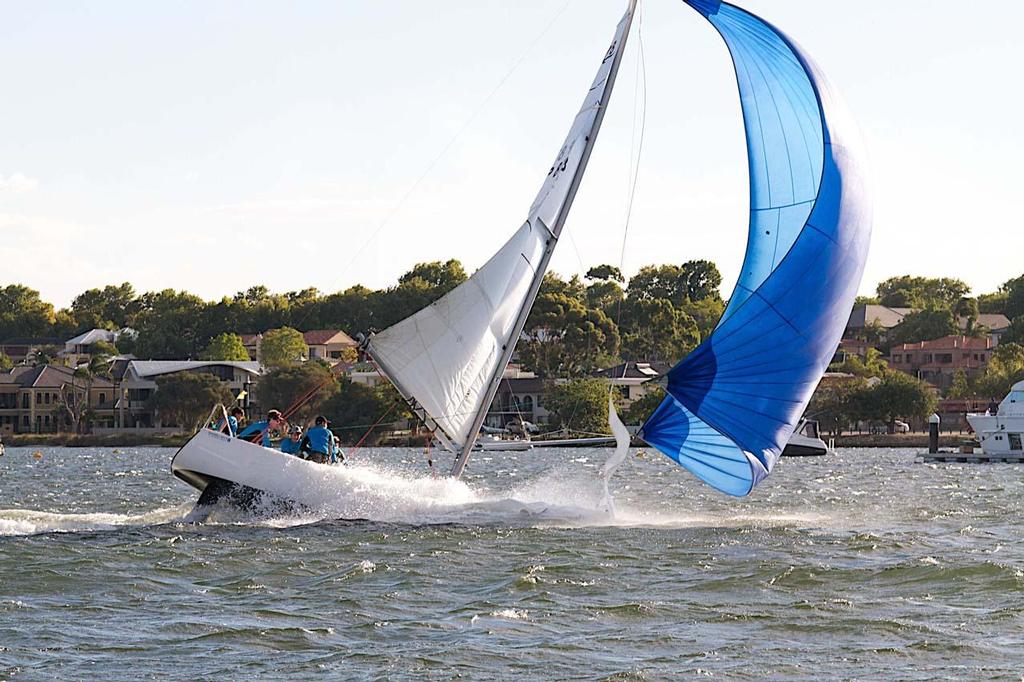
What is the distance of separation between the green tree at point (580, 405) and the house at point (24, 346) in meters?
53.7

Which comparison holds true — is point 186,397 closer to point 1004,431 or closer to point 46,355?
point 46,355

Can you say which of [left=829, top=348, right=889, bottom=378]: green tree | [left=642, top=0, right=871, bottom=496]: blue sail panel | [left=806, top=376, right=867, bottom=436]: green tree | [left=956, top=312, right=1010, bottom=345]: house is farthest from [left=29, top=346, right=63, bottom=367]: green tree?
[left=642, top=0, right=871, bottom=496]: blue sail panel

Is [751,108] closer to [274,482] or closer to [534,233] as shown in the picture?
[534,233]

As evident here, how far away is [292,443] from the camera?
20969 millimetres

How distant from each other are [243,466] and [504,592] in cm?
604

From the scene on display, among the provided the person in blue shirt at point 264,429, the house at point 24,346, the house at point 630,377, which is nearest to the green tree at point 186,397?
the house at point 630,377

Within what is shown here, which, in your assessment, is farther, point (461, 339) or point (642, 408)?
point (642, 408)

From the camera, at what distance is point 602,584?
1532cm

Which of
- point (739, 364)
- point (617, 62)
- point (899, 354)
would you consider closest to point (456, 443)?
point (739, 364)

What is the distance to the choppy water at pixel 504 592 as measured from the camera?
38.2 ft

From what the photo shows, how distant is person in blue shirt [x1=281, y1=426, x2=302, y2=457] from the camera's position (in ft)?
68.5

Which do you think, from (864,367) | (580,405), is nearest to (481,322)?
(580,405)

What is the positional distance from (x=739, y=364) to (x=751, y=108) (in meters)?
3.16

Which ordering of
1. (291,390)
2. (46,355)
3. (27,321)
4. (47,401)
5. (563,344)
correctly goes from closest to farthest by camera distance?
(291,390), (563,344), (47,401), (46,355), (27,321)
